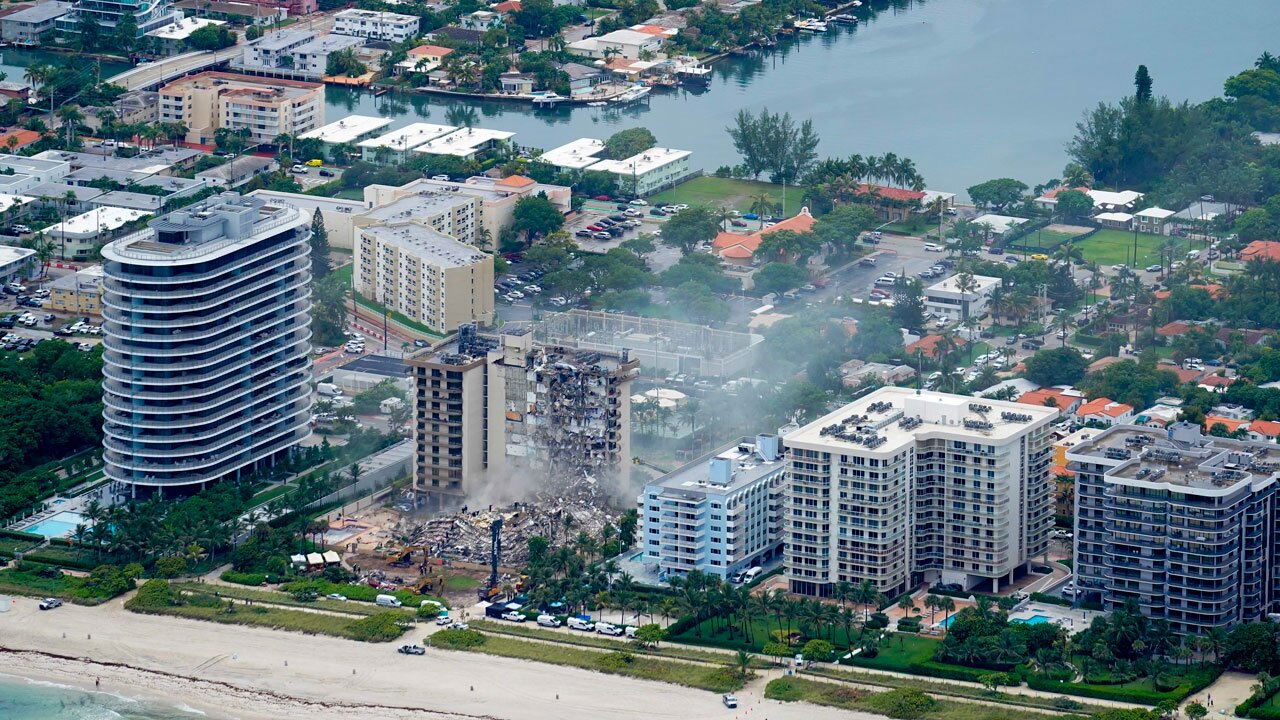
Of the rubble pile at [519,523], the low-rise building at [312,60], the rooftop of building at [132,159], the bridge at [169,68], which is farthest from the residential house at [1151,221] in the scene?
the bridge at [169,68]

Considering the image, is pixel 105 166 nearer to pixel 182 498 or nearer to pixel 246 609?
pixel 182 498

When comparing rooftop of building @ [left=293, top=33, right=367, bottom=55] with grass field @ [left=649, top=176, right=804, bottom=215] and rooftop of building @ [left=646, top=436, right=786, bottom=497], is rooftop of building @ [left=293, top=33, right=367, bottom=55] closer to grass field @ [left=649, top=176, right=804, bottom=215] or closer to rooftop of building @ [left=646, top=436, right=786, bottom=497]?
grass field @ [left=649, top=176, right=804, bottom=215]

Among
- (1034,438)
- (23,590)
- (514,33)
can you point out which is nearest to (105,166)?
(514,33)

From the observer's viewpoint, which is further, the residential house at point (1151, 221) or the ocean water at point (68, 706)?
the residential house at point (1151, 221)

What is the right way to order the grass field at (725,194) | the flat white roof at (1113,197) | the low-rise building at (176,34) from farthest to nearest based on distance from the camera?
the low-rise building at (176,34)
the grass field at (725,194)
the flat white roof at (1113,197)

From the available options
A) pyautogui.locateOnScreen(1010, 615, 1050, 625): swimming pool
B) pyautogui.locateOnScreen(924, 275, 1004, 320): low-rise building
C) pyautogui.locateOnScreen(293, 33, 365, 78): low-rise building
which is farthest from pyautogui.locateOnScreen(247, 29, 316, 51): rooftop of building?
pyautogui.locateOnScreen(1010, 615, 1050, 625): swimming pool

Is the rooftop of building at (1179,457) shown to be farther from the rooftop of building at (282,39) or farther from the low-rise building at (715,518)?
the rooftop of building at (282,39)

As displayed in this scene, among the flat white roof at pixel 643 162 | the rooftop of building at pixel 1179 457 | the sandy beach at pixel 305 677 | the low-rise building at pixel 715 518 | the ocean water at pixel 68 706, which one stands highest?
the flat white roof at pixel 643 162

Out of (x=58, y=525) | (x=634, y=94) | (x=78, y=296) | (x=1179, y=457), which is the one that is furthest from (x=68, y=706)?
(x=634, y=94)
